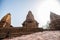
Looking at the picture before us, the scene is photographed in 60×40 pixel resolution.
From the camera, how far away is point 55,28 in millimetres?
9273

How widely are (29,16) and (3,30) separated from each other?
3.64 metres

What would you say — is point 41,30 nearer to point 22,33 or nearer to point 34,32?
point 34,32

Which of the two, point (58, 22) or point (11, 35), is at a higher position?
point (58, 22)

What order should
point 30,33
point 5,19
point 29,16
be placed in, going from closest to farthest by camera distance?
point 30,33
point 5,19
point 29,16

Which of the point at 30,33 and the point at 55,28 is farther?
the point at 55,28

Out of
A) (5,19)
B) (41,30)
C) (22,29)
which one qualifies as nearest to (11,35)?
(22,29)

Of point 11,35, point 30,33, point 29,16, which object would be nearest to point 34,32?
point 30,33

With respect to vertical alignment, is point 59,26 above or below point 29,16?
below

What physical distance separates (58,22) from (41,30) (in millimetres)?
1681

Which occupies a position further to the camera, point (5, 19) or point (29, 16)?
point (29, 16)

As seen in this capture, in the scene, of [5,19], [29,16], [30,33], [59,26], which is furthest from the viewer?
[29,16]

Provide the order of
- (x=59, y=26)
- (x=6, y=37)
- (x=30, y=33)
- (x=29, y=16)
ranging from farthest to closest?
1. (x=29, y=16)
2. (x=59, y=26)
3. (x=30, y=33)
4. (x=6, y=37)

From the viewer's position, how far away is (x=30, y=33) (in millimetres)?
8133

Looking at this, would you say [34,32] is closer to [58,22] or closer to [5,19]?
[58,22]
